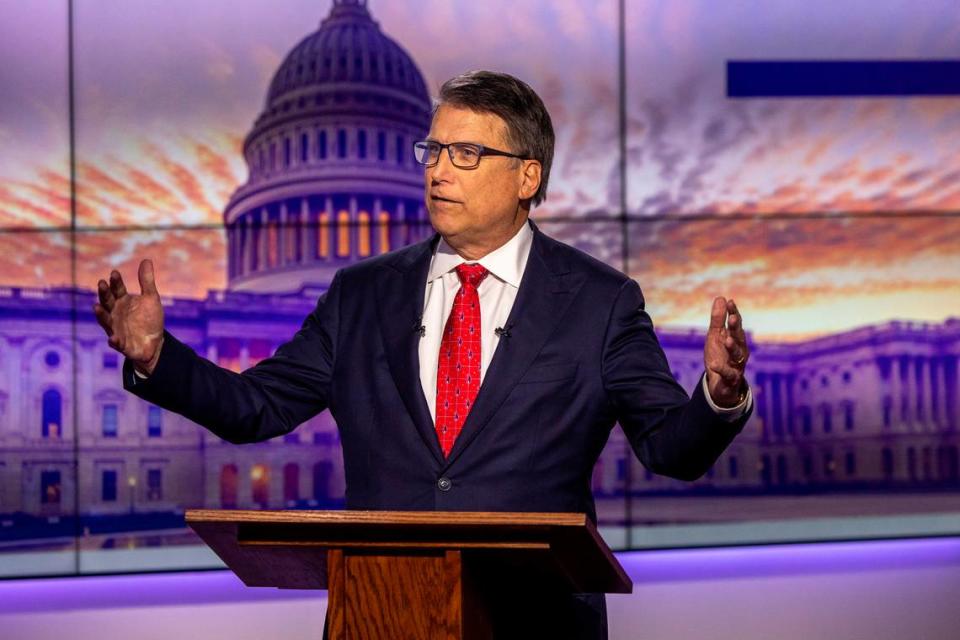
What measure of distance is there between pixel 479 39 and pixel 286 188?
1138 mm

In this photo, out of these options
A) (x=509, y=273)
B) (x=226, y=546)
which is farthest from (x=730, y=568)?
(x=226, y=546)

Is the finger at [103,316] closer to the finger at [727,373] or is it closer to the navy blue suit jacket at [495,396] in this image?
the navy blue suit jacket at [495,396]

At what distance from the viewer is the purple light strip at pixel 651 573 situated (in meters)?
5.11

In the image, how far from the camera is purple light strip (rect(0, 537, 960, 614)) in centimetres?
511

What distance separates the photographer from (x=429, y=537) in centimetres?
157

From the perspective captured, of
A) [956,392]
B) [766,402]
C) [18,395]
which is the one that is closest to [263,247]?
[18,395]

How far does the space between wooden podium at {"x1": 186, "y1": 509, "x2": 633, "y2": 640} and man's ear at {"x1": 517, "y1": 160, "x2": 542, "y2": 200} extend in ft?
2.56

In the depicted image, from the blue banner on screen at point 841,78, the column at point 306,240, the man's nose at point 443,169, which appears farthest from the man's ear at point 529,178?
the blue banner on screen at point 841,78

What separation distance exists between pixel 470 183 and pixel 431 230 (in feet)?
12.3

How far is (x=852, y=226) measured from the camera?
602 cm

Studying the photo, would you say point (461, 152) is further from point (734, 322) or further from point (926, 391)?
point (926, 391)

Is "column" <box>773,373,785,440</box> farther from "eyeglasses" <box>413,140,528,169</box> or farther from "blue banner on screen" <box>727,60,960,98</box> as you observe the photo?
"eyeglasses" <box>413,140,528,169</box>

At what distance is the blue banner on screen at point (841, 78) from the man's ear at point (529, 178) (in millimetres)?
3971

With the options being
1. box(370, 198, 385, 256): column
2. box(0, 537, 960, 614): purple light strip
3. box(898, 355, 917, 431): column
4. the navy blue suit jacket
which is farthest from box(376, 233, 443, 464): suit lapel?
box(898, 355, 917, 431): column
